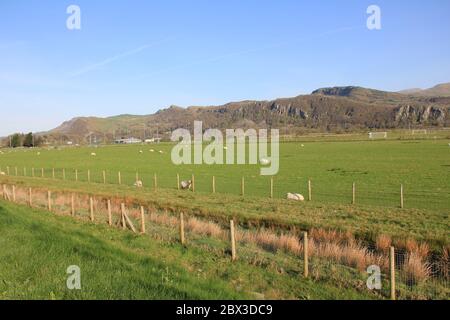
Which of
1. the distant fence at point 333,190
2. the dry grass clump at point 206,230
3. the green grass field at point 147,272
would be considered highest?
the green grass field at point 147,272

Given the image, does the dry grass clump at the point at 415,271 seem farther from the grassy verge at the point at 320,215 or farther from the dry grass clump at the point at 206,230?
the dry grass clump at the point at 206,230

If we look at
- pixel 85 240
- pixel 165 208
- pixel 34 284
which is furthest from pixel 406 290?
pixel 165 208

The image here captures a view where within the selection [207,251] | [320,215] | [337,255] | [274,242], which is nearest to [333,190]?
[320,215]

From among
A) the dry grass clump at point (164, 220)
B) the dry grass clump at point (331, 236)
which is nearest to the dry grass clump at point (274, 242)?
the dry grass clump at point (331, 236)

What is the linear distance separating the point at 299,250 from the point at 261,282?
4260 millimetres

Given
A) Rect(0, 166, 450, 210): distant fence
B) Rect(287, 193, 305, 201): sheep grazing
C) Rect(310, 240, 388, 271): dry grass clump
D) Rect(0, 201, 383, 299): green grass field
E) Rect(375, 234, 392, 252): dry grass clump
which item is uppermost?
Rect(0, 201, 383, 299): green grass field

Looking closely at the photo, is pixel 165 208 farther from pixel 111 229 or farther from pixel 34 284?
pixel 34 284

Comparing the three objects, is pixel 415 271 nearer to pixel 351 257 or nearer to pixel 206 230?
pixel 351 257

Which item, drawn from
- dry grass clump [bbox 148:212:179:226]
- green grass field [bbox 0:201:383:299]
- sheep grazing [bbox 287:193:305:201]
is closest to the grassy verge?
sheep grazing [bbox 287:193:305:201]

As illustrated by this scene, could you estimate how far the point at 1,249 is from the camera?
14.0 meters

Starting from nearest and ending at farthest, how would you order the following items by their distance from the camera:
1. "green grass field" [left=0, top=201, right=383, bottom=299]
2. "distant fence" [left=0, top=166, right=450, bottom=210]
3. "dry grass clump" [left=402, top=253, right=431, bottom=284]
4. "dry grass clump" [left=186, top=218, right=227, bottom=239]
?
1. "green grass field" [left=0, top=201, right=383, bottom=299]
2. "dry grass clump" [left=402, top=253, right=431, bottom=284]
3. "dry grass clump" [left=186, top=218, right=227, bottom=239]
4. "distant fence" [left=0, top=166, right=450, bottom=210]

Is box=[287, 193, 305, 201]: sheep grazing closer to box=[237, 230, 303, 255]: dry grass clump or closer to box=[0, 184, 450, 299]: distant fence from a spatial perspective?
box=[0, 184, 450, 299]: distant fence

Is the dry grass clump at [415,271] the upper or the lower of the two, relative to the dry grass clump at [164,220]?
upper

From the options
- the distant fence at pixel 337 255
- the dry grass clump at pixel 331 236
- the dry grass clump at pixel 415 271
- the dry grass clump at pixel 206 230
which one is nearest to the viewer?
the distant fence at pixel 337 255
